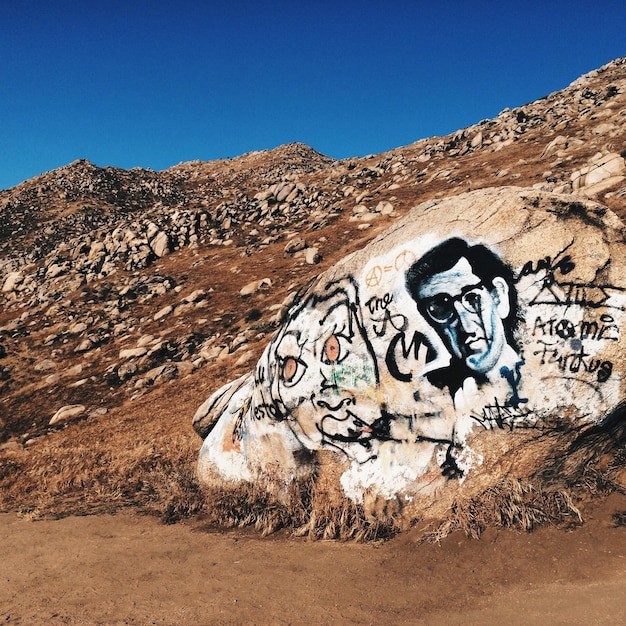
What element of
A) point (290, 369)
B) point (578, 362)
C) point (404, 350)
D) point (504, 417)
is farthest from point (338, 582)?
point (578, 362)

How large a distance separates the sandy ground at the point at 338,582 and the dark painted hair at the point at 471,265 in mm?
2224

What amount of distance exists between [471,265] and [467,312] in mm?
569

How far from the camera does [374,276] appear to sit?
5930 millimetres

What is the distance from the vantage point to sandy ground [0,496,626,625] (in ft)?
13.1

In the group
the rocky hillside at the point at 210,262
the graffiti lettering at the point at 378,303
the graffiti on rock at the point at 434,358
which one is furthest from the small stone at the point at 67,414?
the graffiti lettering at the point at 378,303

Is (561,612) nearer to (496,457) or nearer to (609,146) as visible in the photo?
(496,457)

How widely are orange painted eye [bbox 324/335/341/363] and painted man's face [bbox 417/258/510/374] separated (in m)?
1.31

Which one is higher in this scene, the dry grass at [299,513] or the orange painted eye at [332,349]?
the orange painted eye at [332,349]

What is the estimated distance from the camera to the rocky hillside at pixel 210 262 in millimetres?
15016

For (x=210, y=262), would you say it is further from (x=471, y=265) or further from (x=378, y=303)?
(x=471, y=265)

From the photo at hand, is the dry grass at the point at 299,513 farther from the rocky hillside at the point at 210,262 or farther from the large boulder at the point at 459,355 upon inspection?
the rocky hillside at the point at 210,262

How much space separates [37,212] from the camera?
51.3 m

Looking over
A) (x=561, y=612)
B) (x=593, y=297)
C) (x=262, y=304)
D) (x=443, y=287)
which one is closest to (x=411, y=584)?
(x=561, y=612)

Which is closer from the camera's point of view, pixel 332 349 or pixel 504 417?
pixel 504 417
